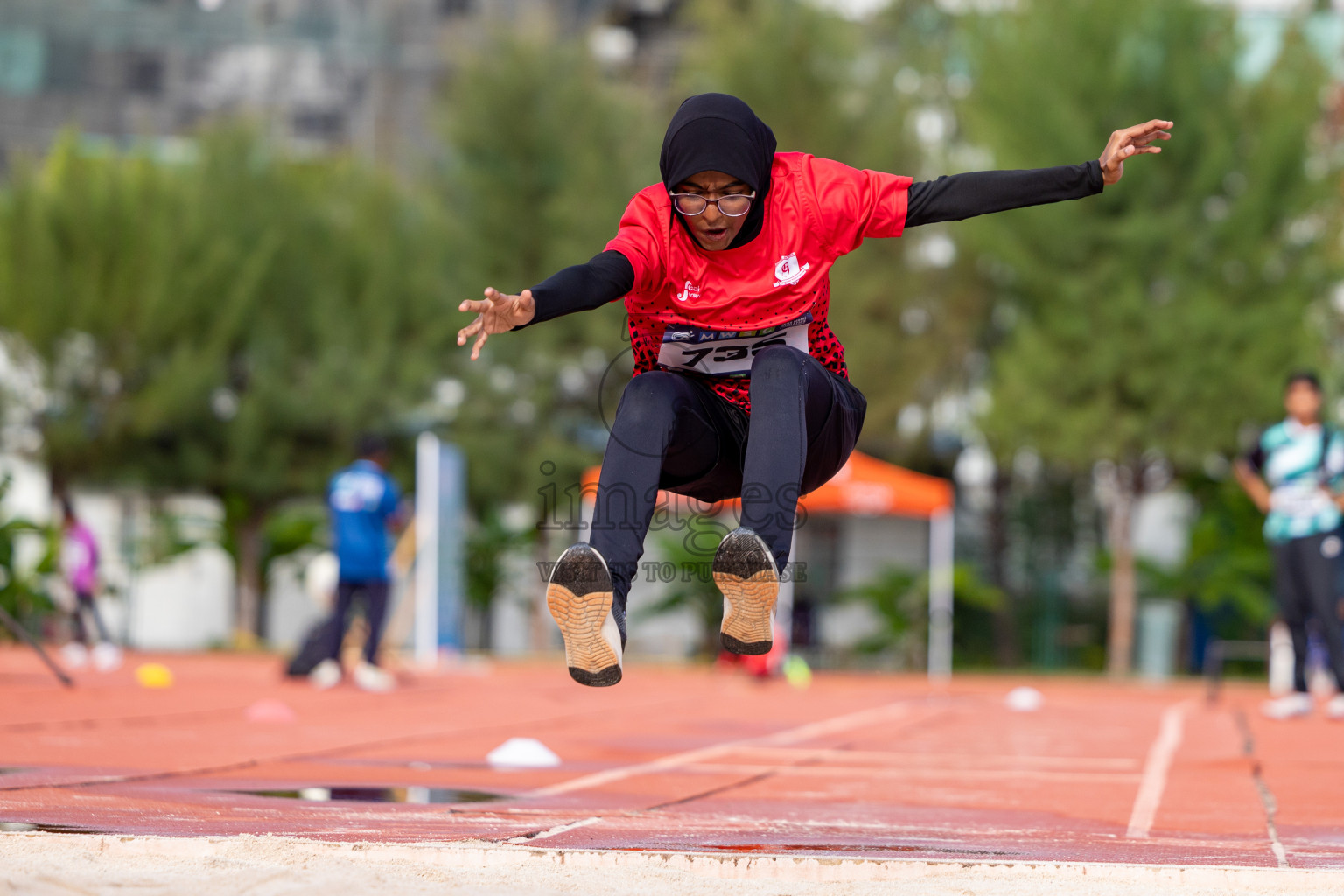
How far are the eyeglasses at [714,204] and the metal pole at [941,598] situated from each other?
1190cm

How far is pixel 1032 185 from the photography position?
4133 mm

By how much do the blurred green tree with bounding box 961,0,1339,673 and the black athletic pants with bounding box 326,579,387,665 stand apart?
9332mm

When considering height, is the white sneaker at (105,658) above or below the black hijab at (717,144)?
below

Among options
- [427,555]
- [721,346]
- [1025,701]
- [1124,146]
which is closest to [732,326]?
[721,346]

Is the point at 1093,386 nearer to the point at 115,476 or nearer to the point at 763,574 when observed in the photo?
the point at 115,476

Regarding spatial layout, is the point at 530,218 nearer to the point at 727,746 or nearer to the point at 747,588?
the point at 727,746

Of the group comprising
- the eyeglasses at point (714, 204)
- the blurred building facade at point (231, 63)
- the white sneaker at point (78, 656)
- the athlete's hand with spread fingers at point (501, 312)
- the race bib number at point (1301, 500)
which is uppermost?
the blurred building facade at point (231, 63)

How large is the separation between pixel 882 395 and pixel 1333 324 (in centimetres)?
599

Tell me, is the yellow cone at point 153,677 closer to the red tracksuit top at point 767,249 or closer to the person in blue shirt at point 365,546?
the person in blue shirt at point 365,546

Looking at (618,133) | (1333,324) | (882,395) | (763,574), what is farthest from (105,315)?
(763,574)

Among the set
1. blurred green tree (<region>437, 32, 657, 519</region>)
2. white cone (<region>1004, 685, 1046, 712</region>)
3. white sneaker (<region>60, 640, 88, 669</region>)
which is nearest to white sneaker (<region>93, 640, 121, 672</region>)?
white sneaker (<region>60, 640, 88, 669</region>)

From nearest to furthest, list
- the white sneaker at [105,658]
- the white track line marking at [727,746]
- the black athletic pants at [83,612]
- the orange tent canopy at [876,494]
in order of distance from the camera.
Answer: the white track line marking at [727,746] → the black athletic pants at [83,612] → the white sneaker at [105,658] → the orange tent canopy at [876,494]

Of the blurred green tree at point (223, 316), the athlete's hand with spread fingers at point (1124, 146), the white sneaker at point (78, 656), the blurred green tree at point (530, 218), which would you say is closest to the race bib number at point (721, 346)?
the athlete's hand with spread fingers at point (1124, 146)

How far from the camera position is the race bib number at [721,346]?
4.24 meters
